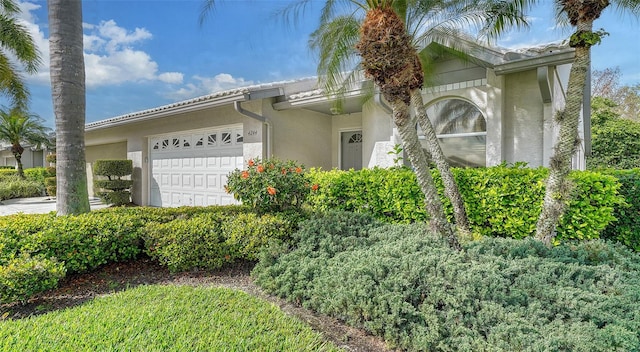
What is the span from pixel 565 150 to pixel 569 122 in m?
0.40

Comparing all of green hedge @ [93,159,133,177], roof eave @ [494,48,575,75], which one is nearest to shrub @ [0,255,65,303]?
roof eave @ [494,48,575,75]

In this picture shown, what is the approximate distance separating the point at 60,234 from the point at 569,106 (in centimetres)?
760

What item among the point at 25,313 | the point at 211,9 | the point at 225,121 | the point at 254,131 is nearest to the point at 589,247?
the point at 211,9

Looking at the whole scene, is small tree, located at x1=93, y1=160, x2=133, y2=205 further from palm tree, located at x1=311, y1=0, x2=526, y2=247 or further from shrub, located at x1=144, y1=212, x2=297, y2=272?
palm tree, located at x1=311, y1=0, x2=526, y2=247

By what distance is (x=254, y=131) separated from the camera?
9453 mm

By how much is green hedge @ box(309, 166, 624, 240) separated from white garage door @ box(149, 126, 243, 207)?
455 cm

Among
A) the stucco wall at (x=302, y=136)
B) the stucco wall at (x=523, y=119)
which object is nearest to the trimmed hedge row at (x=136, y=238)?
the stucco wall at (x=302, y=136)

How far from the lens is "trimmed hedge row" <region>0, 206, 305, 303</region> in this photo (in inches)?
178

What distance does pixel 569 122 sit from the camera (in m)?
4.43

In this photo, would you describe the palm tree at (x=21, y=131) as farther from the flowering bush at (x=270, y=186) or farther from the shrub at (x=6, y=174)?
the flowering bush at (x=270, y=186)

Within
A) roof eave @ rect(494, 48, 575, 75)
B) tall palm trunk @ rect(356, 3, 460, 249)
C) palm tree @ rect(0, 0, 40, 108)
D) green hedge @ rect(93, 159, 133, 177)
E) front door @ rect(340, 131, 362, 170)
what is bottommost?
green hedge @ rect(93, 159, 133, 177)

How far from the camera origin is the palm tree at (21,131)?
1927 centimetres

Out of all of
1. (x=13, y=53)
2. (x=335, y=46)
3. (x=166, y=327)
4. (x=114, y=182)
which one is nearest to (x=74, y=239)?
(x=166, y=327)

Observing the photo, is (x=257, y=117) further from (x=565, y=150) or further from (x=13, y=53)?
(x=13, y=53)
